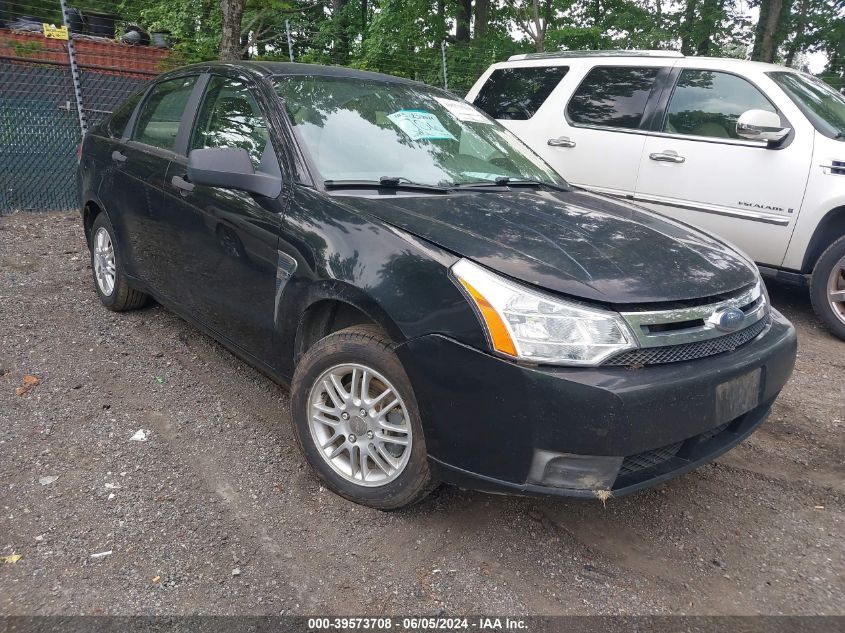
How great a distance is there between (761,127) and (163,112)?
409cm

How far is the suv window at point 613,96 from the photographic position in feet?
19.3

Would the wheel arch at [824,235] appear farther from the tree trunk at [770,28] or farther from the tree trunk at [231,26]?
the tree trunk at [770,28]

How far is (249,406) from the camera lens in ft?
12.0

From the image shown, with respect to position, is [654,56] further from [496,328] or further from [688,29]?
[688,29]

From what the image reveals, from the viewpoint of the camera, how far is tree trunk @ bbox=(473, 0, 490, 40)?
17188 millimetres

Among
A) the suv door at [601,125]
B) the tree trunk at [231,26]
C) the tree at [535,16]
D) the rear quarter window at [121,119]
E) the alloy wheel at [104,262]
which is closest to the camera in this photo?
the rear quarter window at [121,119]

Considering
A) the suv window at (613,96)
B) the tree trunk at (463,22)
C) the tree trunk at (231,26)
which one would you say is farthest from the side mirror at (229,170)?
the tree trunk at (463,22)

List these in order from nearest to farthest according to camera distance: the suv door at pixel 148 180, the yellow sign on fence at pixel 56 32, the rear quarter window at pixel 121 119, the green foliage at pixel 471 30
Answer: the suv door at pixel 148 180 → the rear quarter window at pixel 121 119 → the yellow sign on fence at pixel 56 32 → the green foliage at pixel 471 30

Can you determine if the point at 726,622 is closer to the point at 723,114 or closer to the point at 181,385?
the point at 181,385

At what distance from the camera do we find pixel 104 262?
15.8ft

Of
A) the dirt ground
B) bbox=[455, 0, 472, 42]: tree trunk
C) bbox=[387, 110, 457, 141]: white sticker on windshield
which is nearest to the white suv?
the dirt ground

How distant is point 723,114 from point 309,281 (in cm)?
420

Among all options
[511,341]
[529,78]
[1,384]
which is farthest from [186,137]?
[529,78]

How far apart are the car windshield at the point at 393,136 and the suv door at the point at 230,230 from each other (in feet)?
0.72
